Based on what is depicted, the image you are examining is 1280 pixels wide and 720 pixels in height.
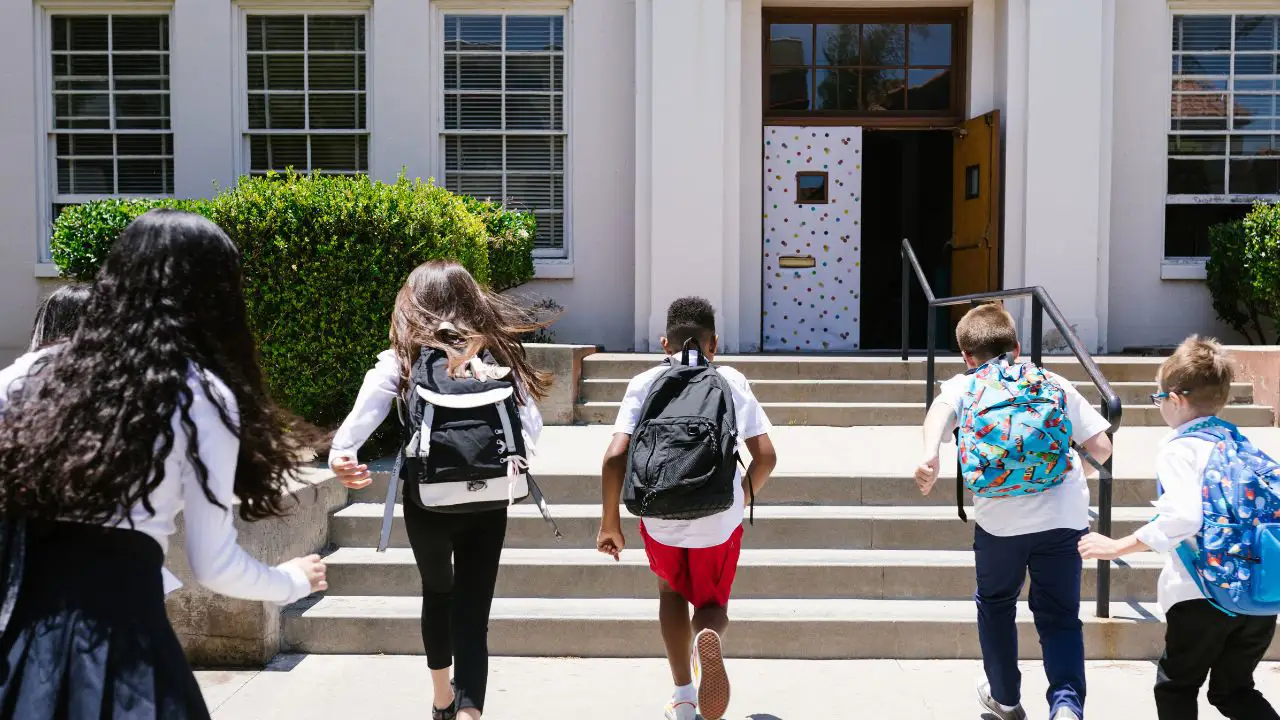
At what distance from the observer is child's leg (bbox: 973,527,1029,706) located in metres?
4.07

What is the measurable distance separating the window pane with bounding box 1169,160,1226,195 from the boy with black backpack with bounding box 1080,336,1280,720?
342 inches

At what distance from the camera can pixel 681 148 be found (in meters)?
10.6

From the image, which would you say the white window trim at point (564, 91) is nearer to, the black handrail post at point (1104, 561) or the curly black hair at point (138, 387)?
the black handrail post at point (1104, 561)

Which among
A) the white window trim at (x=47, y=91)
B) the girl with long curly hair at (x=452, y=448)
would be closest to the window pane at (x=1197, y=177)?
the girl with long curly hair at (x=452, y=448)

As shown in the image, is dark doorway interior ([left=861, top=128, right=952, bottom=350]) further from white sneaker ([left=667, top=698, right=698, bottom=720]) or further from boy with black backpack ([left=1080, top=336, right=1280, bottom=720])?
boy with black backpack ([left=1080, top=336, right=1280, bottom=720])

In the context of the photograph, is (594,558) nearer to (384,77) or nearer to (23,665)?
(23,665)

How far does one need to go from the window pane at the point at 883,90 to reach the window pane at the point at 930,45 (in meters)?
0.22

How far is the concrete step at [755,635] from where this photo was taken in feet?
17.5

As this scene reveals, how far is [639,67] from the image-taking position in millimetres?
10758

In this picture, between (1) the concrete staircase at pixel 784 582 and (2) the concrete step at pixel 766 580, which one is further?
(2) the concrete step at pixel 766 580

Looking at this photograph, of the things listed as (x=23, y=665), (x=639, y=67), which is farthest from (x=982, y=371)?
(x=639, y=67)

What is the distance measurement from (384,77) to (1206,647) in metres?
9.44

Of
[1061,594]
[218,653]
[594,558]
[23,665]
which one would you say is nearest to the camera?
[23,665]

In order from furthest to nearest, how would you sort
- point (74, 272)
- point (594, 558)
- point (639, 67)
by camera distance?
1. point (639, 67)
2. point (74, 272)
3. point (594, 558)
